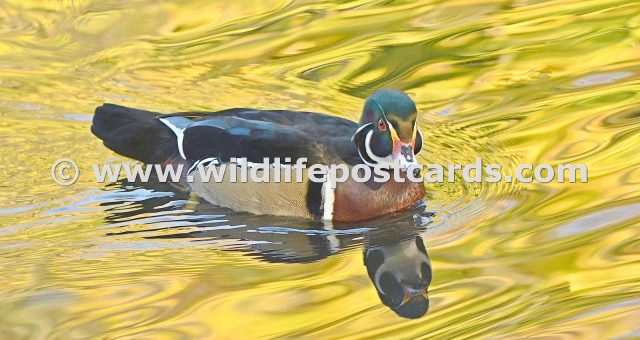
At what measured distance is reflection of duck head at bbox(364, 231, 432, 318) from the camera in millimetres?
5938

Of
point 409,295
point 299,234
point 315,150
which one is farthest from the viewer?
point 315,150

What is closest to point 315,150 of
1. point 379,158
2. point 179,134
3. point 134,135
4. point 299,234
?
point 379,158

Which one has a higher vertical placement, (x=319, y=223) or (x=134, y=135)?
(x=134, y=135)

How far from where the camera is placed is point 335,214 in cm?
737

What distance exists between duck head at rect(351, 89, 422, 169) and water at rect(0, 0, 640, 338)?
37 cm

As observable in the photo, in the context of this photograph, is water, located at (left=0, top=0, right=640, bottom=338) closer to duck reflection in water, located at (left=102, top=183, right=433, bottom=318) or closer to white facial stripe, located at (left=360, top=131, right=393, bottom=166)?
duck reflection in water, located at (left=102, top=183, right=433, bottom=318)

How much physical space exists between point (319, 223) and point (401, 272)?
1.02 m

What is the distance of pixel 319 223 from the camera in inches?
291

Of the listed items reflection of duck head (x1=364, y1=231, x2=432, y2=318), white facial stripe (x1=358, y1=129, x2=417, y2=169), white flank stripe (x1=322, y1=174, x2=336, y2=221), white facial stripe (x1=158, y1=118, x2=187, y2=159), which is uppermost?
white facial stripe (x1=158, y1=118, x2=187, y2=159)

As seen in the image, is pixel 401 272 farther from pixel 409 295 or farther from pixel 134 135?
pixel 134 135

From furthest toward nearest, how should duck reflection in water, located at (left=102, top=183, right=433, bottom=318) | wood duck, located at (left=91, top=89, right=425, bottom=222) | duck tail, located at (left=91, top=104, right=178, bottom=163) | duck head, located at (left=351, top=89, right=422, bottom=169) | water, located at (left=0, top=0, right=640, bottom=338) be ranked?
duck tail, located at (left=91, top=104, right=178, bottom=163) < wood duck, located at (left=91, top=89, right=425, bottom=222) < duck head, located at (left=351, top=89, right=422, bottom=169) < duck reflection in water, located at (left=102, top=183, right=433, bottom=318) < water, located at (left=0, top=0, right=640, bottom=338)

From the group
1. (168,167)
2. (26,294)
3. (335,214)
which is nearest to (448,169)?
(335,214)

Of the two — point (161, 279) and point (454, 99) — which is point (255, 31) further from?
point (161, 279)

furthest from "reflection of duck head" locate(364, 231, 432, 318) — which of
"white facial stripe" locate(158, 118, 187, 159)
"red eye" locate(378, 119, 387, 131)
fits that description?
"white facial stripe" locate(158, 118, 187, 159)
